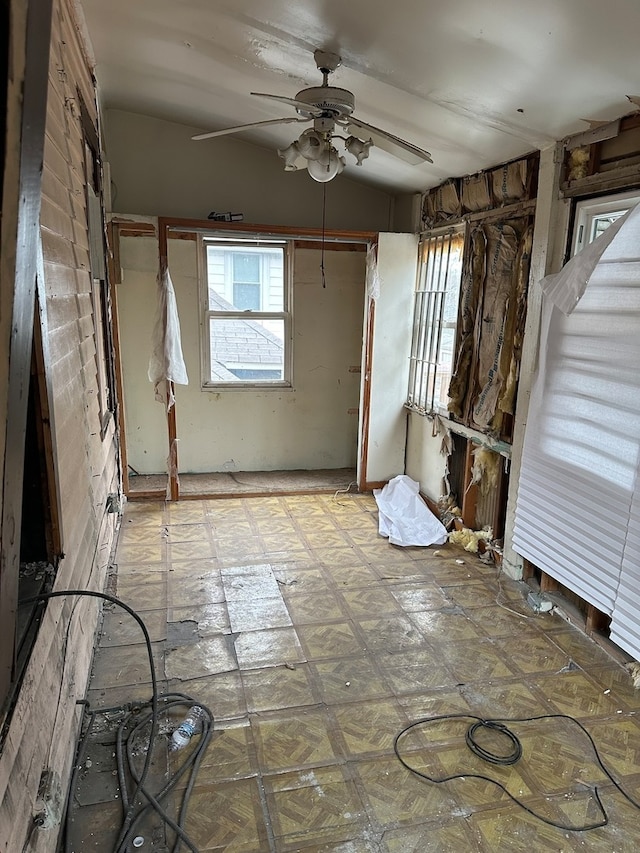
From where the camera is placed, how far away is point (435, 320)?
14.8 feet

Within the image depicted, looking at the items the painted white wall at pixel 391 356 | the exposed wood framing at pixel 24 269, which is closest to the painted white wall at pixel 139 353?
the painted white wall at pixel 391 356

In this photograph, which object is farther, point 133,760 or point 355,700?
point 355,700

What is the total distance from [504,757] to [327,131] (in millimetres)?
2784

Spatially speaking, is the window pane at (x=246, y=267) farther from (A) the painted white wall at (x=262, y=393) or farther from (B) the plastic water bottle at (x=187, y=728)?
(B) the plastic water bottle at (x=187, y=728)

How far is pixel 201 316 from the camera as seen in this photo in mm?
5082

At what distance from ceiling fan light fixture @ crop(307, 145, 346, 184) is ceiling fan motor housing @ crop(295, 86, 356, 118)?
18 cm

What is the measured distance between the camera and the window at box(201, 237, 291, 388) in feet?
16.7

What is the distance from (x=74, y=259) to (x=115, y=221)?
6.30ft

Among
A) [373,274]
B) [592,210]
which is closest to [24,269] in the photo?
[592,210]

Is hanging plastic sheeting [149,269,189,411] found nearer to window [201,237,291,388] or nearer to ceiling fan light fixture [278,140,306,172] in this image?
window [201,237,291,388]

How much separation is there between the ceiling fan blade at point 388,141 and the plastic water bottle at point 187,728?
2.62 meters

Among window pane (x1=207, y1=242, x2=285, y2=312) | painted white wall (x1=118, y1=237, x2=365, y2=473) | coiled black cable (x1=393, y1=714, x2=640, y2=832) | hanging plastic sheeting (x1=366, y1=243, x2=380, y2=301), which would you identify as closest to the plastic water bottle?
coiled black cable (x1=393, y1=714, x2=640, y2=832)

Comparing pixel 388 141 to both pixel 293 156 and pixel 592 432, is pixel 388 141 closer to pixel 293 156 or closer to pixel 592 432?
pixel 293 156

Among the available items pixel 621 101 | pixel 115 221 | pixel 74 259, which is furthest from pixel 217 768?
pixel 115 221
